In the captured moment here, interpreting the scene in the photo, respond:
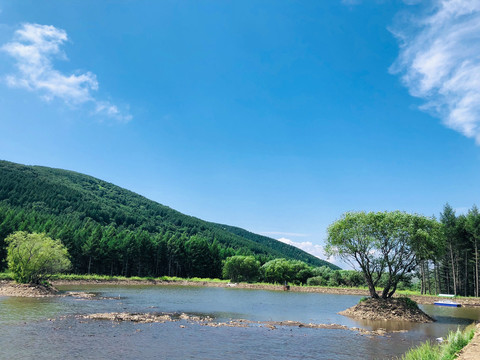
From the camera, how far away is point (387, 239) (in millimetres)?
44844

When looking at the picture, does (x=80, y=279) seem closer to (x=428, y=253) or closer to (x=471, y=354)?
(x=428, y=253)

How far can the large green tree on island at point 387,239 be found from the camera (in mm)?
43406

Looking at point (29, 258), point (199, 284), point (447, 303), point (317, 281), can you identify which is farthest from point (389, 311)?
point (199, 284)

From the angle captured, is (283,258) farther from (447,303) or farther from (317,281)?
(447,303)

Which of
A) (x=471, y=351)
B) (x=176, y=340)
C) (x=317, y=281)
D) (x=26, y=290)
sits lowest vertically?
(x=317, y=281)

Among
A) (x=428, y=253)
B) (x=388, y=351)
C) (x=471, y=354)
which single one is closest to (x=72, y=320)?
(x=388, y=351)

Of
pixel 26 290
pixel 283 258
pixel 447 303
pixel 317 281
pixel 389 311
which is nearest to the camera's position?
pixel 389 311

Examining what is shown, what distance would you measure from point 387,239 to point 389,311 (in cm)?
922

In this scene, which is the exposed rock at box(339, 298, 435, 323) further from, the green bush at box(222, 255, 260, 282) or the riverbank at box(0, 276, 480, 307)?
the green bush at box(222, 255, 260, 282)

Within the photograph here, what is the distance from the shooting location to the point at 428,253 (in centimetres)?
4303

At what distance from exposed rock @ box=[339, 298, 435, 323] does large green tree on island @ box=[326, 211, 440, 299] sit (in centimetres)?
167

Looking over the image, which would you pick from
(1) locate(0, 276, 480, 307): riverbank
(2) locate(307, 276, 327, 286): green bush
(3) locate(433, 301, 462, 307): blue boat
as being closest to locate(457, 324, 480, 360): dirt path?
(3) locate(433, 301, 462, 307): blue boat

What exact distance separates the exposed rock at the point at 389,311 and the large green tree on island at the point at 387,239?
167 centimetres

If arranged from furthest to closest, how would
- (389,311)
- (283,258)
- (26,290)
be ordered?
1. (283,258)
2. (26,290)
3. (389,311)
